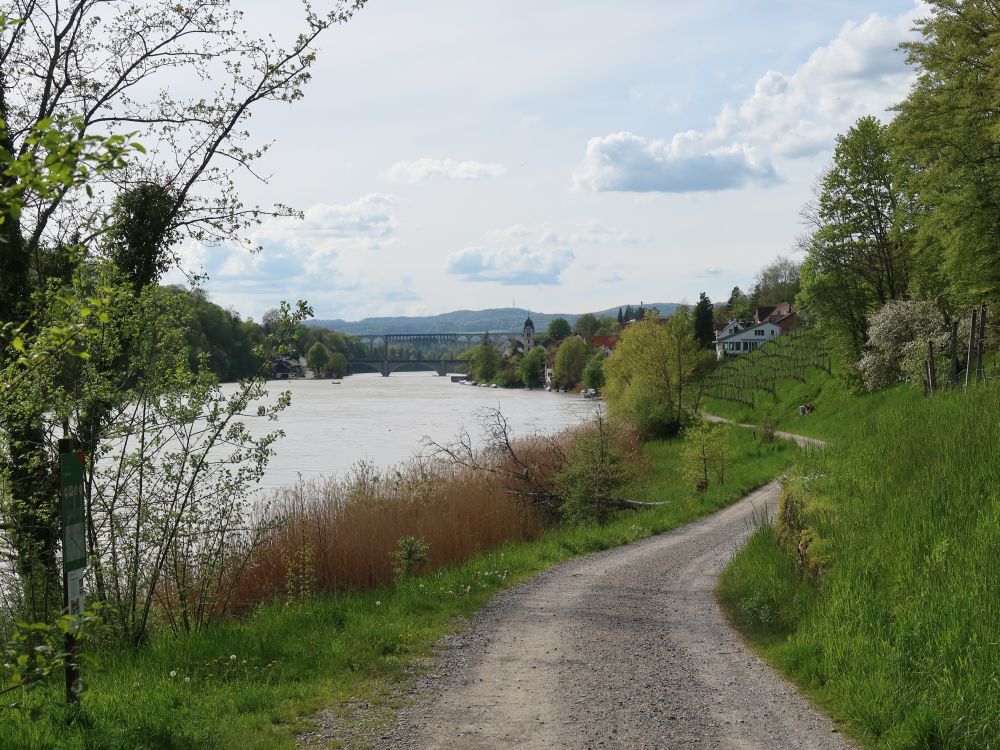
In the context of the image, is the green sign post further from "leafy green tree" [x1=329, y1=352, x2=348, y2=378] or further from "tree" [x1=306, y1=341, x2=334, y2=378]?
"leafy green tree" [x1=329, y1=352, x2=348, y2=378]

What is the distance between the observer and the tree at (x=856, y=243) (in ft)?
131

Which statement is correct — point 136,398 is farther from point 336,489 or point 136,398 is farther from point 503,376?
point 503,376

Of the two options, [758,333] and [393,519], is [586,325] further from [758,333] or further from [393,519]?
[393,519]

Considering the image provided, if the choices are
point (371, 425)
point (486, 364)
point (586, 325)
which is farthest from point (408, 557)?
point (586, 325)

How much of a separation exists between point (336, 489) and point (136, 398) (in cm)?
965

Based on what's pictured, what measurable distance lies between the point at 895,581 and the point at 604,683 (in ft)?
9.53

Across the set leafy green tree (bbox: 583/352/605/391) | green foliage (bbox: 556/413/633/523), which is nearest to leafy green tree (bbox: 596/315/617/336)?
leafy green tree (bbox: 583/352/605/391)

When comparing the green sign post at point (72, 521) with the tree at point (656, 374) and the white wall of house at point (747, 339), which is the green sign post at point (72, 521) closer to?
the tree at point (656, 374)

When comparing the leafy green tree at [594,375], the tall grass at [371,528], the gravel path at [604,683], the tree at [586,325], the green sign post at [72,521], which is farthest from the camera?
the tree at [586,325]

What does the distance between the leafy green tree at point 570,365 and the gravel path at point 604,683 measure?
9556 centimetres

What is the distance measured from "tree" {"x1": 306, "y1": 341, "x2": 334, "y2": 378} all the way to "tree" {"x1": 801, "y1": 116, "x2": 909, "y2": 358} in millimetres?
71974

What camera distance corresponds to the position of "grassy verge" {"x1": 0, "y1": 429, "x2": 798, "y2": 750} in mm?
6027

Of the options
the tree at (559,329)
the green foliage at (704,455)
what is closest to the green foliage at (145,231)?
the green foliage at (704,455)

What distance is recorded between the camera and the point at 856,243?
40875mm
